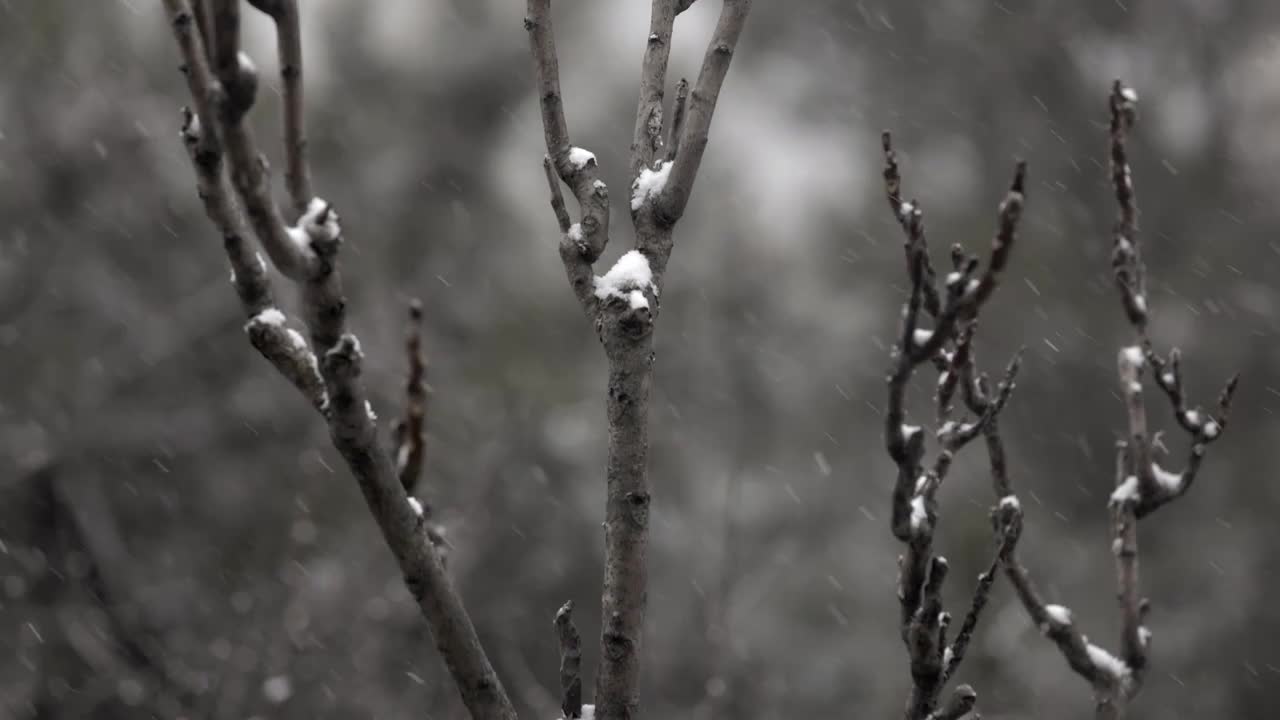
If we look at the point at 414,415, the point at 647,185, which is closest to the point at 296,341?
the point at 414,415

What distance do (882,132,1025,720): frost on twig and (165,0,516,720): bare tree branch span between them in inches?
21.1

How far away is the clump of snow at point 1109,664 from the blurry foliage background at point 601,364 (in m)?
2.62

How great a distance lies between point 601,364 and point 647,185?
9.01 meters

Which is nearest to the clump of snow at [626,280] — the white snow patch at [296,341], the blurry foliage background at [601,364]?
the white snow patch at [296,341]

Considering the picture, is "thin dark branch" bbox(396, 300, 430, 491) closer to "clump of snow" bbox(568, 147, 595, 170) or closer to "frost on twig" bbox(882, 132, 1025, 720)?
"clump of snow" bbox(568, 147, 595, 170)

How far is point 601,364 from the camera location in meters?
10.7

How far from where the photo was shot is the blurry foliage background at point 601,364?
648cm

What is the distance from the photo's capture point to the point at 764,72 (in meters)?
12.7

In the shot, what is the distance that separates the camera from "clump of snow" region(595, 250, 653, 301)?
1596mm

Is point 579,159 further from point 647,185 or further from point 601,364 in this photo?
point 601,364

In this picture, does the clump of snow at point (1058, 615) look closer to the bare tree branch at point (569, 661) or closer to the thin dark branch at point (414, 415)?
the bare tree branch at point (569, 661)

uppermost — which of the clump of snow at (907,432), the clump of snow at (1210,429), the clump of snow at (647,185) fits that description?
the clump of snow at (647,185)

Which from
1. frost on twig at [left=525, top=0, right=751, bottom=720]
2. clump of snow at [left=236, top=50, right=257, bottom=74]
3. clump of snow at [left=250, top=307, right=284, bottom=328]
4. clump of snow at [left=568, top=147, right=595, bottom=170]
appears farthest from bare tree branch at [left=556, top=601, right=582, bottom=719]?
clump of snow at [left=236, top=50, right=257, bottom=74]

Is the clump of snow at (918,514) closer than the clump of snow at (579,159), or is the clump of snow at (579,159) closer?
the clump of snow at (918,514)
